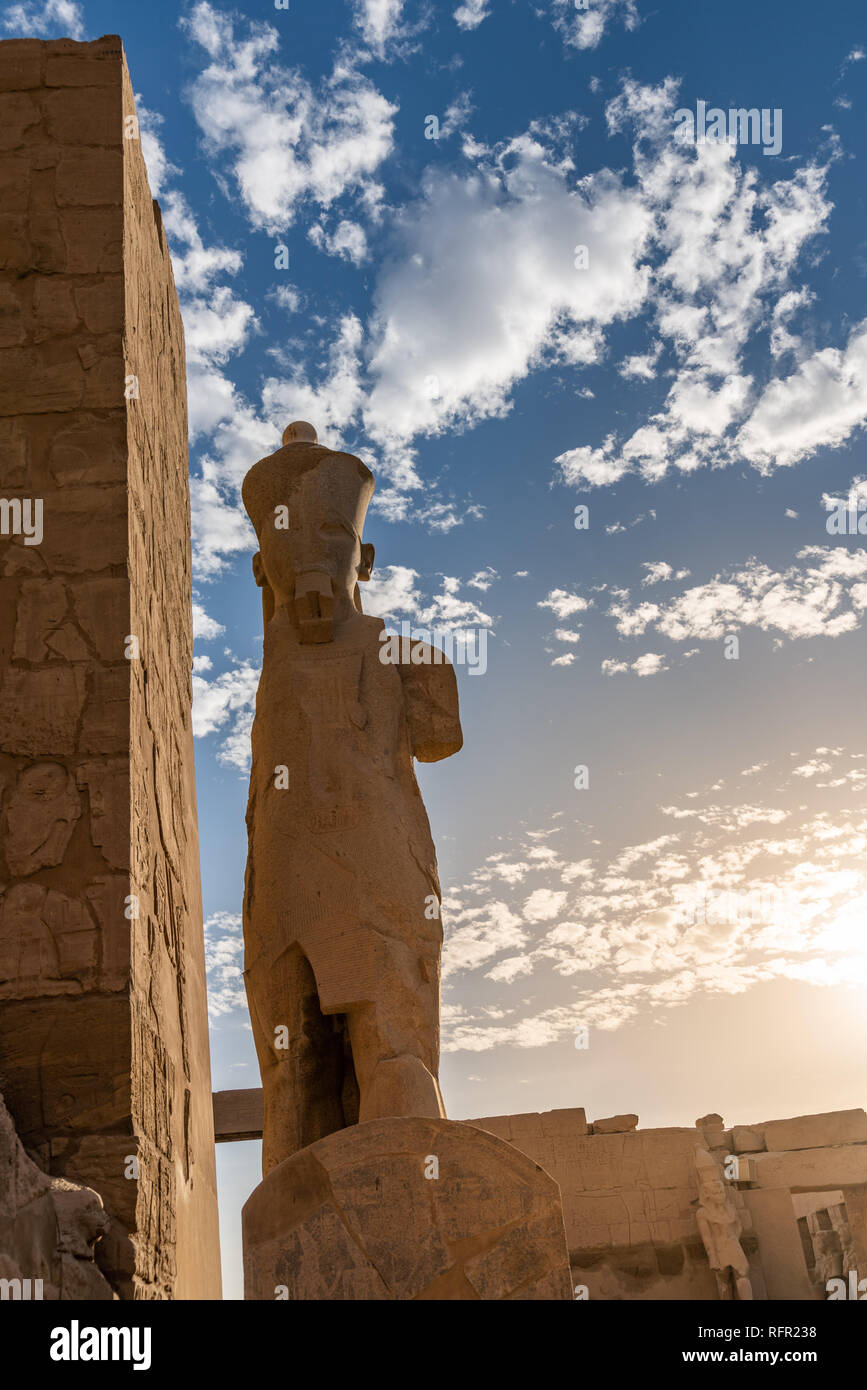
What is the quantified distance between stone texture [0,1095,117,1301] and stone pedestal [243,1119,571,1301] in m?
0.85

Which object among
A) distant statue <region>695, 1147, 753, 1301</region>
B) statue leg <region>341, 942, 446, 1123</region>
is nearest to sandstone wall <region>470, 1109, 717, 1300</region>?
distant statue <region>695, 1147, 753, 1301</region>

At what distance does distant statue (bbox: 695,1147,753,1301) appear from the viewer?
1071cm

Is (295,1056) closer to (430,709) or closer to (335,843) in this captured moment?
(335,843)

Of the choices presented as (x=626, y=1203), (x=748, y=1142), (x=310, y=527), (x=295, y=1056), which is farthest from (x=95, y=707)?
(x=748, y=1142)

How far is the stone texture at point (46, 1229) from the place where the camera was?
2.53m

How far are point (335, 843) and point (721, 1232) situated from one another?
7436mm

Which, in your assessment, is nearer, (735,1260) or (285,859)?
(285,859)

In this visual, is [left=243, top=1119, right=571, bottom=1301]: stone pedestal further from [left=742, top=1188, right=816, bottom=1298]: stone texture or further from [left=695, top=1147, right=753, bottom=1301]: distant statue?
[left=742, top=1188, right=816, bottom=1298]: stone texture

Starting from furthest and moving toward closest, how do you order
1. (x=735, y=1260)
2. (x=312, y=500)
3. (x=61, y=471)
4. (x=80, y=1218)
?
(x=735, y=1260), (x=312, y=500), (x=61, y=471), (x=80, y=1218)

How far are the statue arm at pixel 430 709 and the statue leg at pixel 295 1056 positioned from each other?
1.03 meters
